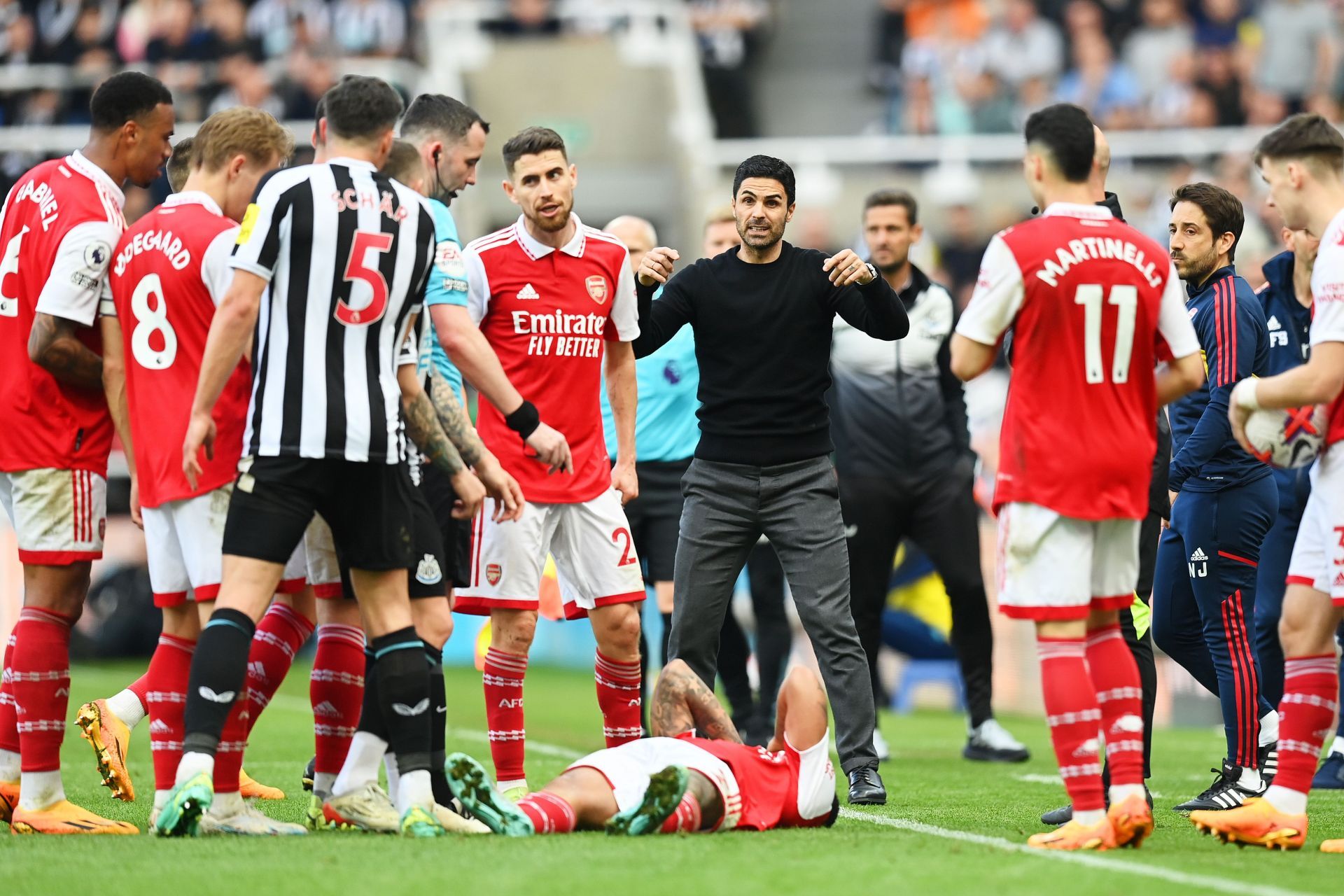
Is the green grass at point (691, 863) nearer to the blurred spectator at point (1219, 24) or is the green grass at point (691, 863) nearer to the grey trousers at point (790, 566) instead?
the grey trousers at point (790, 566)

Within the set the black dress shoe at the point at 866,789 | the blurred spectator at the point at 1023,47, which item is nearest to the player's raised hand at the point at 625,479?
the black dress shoe at the point at 866,789

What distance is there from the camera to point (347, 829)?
6191 mm

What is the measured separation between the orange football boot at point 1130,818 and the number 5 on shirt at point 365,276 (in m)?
2.82

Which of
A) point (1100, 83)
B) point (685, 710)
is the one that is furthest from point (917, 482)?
point (1100, 83)

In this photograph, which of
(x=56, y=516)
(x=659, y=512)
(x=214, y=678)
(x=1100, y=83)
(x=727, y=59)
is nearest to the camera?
(x=214, y=678)

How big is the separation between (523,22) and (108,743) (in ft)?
49.0

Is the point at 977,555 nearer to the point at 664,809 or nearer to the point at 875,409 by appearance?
the point at 875,409

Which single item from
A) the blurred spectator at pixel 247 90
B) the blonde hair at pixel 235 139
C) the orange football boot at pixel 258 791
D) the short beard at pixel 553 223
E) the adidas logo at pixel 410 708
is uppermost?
the blurred spectator at pixel 247 90

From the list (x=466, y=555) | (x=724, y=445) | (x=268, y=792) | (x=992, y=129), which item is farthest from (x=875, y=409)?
(x=992, y=129)

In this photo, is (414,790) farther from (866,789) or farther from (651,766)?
(866,789)

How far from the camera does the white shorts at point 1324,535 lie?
579 centimetres

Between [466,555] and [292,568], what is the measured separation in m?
0.97

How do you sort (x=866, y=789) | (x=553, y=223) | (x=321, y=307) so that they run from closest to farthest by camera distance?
(x=321, y=307), (x=553, y=223), (x=866, y=789)

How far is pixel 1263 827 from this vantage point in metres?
5.87
